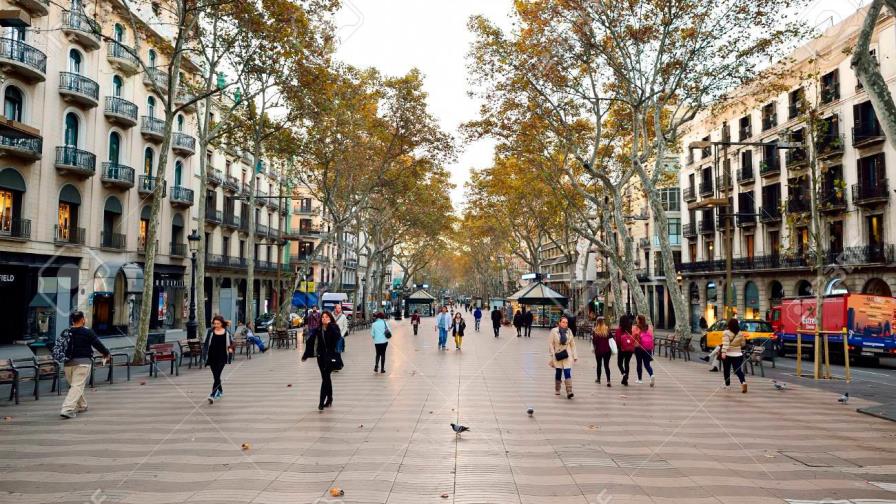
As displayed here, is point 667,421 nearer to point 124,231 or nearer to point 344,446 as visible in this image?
point 344,446

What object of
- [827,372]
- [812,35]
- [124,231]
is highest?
[812,35]

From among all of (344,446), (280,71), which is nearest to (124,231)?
(280,71)

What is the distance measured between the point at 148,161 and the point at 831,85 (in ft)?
116

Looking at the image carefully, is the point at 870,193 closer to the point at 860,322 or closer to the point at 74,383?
the point at 860,322

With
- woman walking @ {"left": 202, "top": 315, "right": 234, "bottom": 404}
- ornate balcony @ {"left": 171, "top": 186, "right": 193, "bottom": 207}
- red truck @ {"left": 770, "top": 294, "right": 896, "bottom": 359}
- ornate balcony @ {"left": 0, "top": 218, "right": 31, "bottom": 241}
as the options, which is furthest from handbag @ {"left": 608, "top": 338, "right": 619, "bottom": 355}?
ornate balcony @ {"left": 171, "top": 186, "right": 193, "bottom": 207}

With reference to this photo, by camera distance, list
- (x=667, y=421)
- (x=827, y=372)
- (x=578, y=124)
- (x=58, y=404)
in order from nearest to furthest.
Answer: (x=667, y=421), (x=58, y=404), (x=827, y=372), (x=578, y=124)

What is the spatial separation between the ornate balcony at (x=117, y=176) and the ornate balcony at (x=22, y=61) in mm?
5153

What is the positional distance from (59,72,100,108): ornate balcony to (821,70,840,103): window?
33535 mm

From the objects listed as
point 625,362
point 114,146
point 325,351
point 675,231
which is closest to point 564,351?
point 625,362

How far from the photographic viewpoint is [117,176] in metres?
27.4

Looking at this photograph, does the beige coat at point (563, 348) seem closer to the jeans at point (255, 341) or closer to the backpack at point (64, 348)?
the backpack at point (64, 348)

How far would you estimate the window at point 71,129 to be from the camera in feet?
81.3

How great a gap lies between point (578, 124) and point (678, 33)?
284 inches

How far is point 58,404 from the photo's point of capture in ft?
34.3
